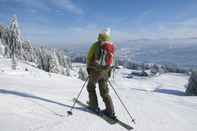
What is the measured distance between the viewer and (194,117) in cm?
801

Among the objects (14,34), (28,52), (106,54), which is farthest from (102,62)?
(28,52)

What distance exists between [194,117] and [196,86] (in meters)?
35.6

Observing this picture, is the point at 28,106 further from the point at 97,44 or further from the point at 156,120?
the point at 156,120

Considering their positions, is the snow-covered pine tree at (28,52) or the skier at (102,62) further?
the snow-covered pine tree at (28,52)

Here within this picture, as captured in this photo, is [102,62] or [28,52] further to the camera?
[28,52]

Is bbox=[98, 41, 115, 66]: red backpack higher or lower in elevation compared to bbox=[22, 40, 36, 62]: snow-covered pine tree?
lower

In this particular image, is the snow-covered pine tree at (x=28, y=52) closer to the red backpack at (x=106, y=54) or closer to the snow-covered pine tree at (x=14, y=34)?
the snow-covered pine tree at (x=14, y=34)

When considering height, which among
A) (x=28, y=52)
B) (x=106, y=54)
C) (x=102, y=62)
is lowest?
(x=102, y=62)

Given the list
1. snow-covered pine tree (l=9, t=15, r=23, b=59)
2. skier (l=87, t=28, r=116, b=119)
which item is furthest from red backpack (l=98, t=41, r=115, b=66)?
snow-covered pine tree (l=9, t=15, r=23, b=59)

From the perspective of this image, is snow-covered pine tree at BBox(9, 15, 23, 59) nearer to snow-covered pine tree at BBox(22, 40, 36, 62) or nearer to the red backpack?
snow-covered pine tree at BBox(22, 40, 36, 62)

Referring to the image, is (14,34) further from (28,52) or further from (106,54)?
(106,54)

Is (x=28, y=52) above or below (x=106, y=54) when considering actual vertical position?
above

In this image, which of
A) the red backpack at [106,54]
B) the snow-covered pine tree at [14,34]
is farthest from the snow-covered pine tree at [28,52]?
the red backpack at [106,54]

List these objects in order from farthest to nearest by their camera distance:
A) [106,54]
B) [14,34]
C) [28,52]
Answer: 1. [28,52]
2. [14,34]
3. [106,54]
